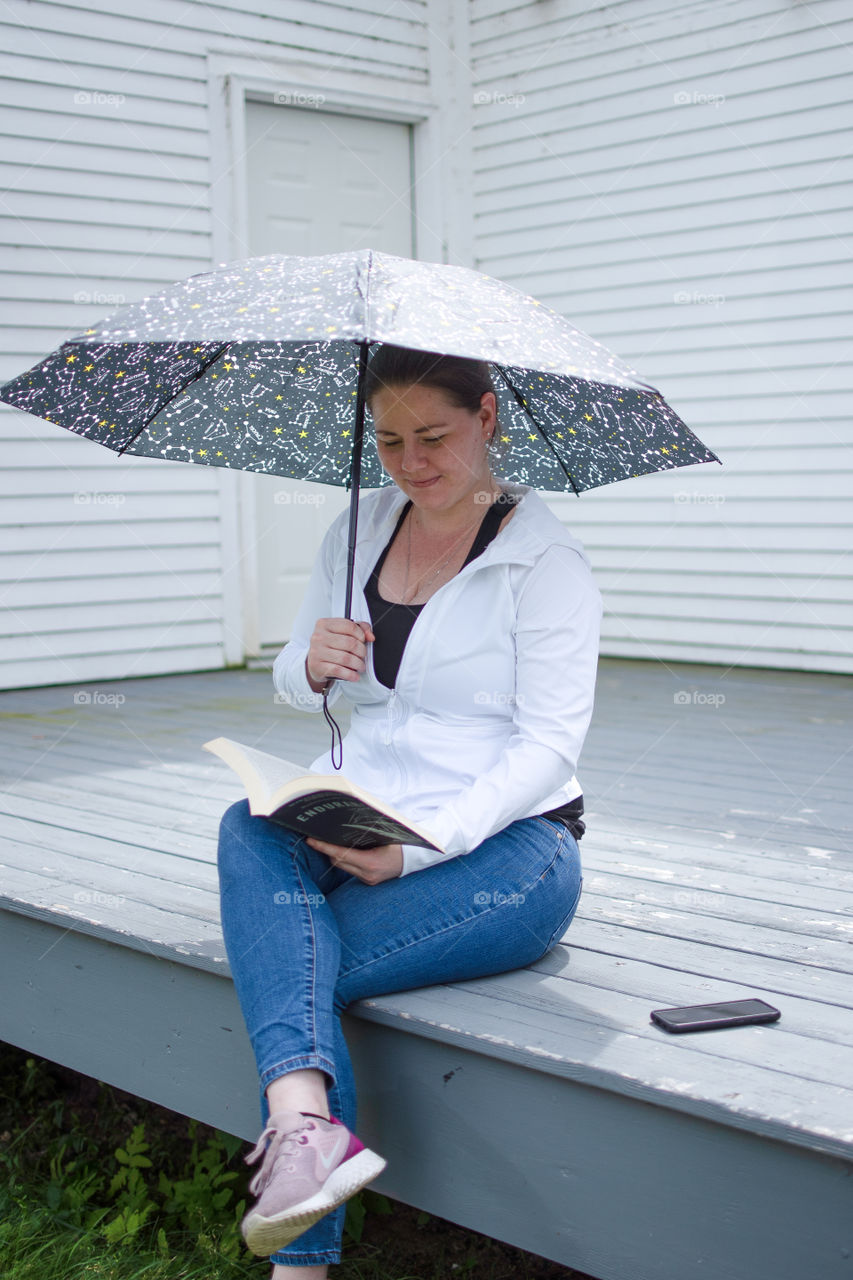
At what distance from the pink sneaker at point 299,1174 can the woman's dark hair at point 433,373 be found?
3.18 feet

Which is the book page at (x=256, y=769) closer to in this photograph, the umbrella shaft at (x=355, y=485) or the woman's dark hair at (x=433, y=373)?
the umbrella shaft at (x=355, y=485)

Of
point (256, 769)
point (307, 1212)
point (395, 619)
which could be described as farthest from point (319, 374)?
point (307, 1212)

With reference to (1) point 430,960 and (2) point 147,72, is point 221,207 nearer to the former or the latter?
(2) point 147,72

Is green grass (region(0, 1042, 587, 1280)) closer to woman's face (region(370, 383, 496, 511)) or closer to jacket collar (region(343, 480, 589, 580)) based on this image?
jacket collar (region(343, 480, 589, 580))

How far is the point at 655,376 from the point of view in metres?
5.55

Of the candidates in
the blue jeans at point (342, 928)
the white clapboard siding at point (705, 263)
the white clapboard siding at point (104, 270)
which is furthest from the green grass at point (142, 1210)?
the white clapboard siding at point (705, 263)

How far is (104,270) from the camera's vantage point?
5078 millimetres

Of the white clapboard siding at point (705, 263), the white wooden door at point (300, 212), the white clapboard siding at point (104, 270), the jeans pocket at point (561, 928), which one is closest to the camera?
the jeans pocket at point (561, 928)

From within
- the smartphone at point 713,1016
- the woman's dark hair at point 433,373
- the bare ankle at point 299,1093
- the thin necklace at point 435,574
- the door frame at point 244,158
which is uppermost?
the door frame at point 244,158

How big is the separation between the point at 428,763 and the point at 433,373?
0.55 meters

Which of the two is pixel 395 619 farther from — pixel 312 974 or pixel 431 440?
pixel 312 974

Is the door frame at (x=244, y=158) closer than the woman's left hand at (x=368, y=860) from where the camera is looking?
No

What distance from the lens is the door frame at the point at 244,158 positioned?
5348 mm

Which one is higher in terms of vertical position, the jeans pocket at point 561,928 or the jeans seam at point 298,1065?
the jeans pocket at point 561,928
